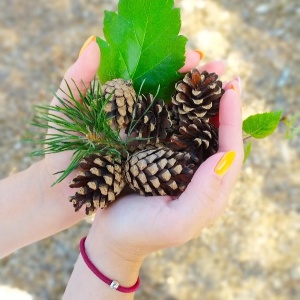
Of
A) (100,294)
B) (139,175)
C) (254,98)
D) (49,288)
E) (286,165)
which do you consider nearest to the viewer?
(139,175)

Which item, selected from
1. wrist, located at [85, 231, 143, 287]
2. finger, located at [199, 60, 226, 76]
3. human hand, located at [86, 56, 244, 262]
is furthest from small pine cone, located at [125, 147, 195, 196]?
finger, located at [199, 60, 226, 76]

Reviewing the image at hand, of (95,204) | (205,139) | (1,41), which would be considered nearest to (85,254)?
(95,204)

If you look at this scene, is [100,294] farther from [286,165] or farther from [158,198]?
[286,165]

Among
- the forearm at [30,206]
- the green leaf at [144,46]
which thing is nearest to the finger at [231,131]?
the green leaf at [144,46]

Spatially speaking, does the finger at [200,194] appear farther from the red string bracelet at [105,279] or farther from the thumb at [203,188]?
the red string bracelet at [105,279]

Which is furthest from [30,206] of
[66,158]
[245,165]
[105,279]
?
[245,165]

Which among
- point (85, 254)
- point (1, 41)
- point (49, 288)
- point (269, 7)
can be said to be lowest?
point (49, 288)

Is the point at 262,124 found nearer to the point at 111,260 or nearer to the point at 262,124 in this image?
the point at 262,124
